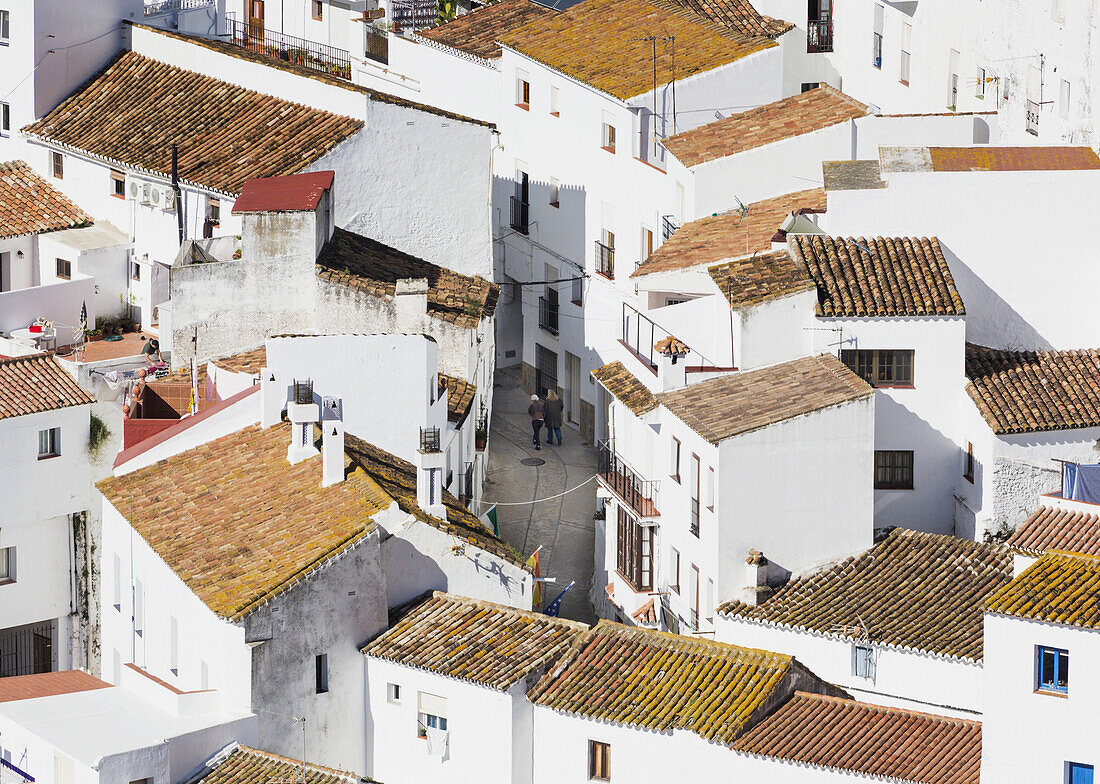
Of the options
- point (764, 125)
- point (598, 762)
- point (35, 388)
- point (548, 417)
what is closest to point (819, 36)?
point (764, 125)

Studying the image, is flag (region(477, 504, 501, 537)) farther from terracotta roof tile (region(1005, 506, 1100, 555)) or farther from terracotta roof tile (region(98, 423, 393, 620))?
terracotta roof tile (region(1005, 506, 1100, 555))

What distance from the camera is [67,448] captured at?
63.6 metres

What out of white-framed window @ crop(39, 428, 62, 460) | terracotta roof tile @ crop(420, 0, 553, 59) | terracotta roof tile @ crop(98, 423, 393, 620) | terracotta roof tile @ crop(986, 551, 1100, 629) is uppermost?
terracotta roof tile @ crop(420, 0, 553, 59)

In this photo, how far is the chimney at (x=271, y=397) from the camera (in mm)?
58156

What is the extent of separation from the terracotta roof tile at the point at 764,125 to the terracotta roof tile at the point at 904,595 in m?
13.3

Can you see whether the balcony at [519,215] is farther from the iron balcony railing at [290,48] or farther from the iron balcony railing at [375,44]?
the iron balcony railing at [290,48]

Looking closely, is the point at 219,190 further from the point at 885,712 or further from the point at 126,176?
the point at 885,712

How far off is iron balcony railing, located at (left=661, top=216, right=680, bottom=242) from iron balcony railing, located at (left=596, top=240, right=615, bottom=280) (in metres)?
2.85

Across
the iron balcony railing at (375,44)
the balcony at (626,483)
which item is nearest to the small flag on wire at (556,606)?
the balcony at (626,483)

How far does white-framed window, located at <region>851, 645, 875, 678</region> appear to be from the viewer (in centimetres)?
5528

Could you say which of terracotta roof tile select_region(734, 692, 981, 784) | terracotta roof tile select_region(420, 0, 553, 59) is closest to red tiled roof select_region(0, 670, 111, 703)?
terracotta roof tile select_region(734, 692, 981, 784)

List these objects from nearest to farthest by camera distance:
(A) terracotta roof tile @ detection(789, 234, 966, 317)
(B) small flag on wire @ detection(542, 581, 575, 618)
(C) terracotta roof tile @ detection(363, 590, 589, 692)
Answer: (C) terracotta roof tile @ detection(363, 590, 589, 692) → (A) terracotta roof tile @ detection(789, 234, 966, 317) → (B) small flag on wire @ detection(542, 581, 575, 618)

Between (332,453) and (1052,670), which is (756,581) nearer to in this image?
(332,453)

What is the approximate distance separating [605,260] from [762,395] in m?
14.0
